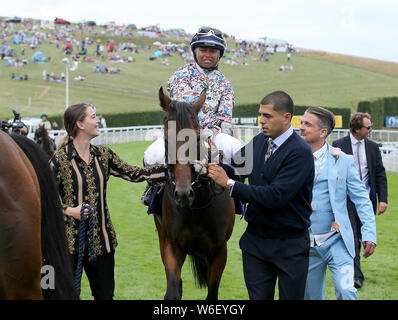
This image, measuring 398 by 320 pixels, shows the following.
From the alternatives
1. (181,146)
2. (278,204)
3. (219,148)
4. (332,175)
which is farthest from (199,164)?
(332,175)

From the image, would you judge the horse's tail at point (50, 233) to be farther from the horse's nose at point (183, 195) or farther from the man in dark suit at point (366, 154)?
the man in dark suit at point (366, 154)

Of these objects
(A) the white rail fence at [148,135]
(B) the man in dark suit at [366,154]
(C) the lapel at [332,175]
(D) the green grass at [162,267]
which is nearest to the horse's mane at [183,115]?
(C) the lapel at [332,175]

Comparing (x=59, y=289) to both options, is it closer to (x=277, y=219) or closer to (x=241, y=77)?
(x=277, y=219)

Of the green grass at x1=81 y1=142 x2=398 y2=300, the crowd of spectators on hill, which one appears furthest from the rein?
the crowd of spectators on hill

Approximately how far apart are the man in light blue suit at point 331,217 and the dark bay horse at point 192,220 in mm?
828

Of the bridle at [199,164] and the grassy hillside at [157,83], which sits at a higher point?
the bridle at [199,164]

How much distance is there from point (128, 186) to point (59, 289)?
40.9 feet

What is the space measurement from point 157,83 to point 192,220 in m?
58.7

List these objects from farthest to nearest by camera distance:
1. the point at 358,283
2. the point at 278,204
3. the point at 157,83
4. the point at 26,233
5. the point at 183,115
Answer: the point at 157,83 → the point at 358,283 → the point at 183,115 → the point at 278,204 → the point at 26,233

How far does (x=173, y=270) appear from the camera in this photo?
4.45 m

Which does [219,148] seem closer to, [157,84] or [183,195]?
[183,195]

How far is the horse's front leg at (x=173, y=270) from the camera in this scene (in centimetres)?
432
